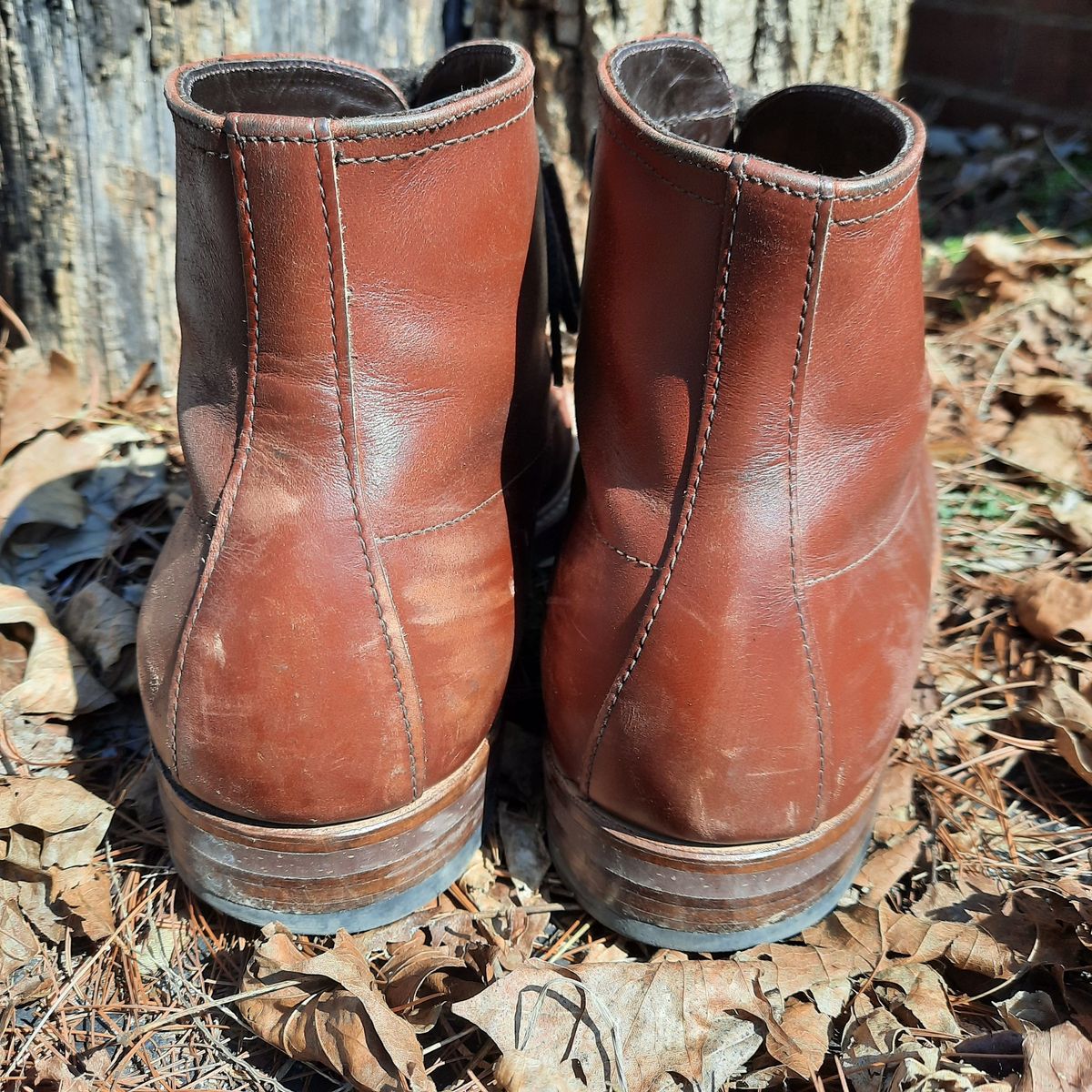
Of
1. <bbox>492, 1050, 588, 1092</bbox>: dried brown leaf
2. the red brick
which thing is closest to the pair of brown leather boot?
<bbox>492, 1050, 588, 1092</bbox>: dried brown leaf

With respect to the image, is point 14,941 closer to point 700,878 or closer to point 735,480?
point 700,878

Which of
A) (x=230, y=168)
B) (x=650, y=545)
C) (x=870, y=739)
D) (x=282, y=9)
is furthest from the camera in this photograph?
(x=282, y=9)

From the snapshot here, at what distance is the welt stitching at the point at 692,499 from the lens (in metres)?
1.16

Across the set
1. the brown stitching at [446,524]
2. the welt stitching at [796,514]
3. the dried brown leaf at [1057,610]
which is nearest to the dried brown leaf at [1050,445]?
the dried brown leaf at [1057,610]

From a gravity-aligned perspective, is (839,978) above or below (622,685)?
below

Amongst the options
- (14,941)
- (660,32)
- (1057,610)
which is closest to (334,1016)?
(14,941)

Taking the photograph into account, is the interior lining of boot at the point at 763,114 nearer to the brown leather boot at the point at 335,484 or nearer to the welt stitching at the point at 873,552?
the brown leather boot at the point at 335,484

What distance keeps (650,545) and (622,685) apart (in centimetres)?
17

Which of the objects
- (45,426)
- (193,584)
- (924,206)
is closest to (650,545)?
(193,584)

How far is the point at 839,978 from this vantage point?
1.38 metres

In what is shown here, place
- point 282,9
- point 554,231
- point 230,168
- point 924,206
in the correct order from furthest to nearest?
point 924,206 → point 282,9 → point 554,231 → point 230,168

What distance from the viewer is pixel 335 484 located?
126 cm

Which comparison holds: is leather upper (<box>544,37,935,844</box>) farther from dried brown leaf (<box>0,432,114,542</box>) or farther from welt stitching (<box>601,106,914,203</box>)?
dried brown leaf (<box>0,432,114,542</box>)

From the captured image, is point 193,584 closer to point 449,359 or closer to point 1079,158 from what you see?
point 449,359
